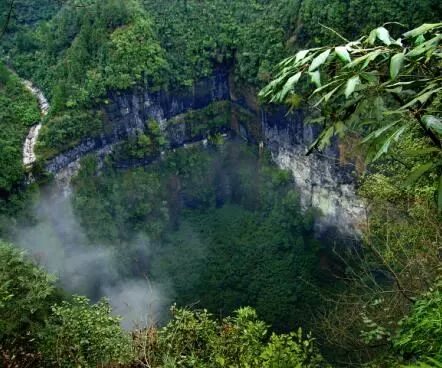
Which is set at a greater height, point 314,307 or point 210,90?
point 210,90

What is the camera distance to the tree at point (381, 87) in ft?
5.71

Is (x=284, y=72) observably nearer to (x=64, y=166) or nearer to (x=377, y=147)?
(x=377, y=147)

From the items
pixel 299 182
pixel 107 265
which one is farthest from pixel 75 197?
pixel 299 182

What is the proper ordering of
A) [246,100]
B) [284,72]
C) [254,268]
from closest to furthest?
[284,72]
[254,268]
[246,100]

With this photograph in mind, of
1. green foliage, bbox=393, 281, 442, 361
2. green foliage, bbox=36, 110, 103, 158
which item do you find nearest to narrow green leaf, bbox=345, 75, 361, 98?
green foliage, bbox=393, 281, 442, 361

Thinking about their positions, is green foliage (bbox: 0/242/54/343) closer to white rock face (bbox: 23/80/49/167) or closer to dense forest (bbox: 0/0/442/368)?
dense forest (bbox: 0/0/442/368)

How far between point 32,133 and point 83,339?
16854 mm

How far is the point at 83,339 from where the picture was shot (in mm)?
5895

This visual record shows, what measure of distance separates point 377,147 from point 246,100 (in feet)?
74.7

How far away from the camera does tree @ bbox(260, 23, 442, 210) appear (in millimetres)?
1741

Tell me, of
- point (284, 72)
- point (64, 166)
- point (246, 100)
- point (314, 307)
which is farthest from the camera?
point (246, 100)

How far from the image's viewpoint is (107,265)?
→ 2105 centimetres

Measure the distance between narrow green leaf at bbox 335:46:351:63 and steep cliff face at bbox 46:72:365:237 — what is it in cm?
1783

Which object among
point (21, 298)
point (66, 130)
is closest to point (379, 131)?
point (21, 298)
